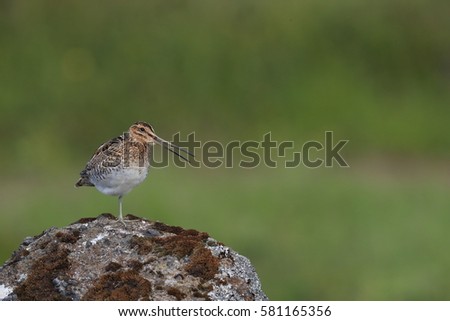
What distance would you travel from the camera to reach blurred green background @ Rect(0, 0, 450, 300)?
Result: 105 feet

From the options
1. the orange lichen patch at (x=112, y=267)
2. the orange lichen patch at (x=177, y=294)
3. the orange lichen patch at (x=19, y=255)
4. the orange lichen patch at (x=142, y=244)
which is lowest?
the orange lichen patch at (x=177, y=294)

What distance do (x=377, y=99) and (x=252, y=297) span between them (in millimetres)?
26408

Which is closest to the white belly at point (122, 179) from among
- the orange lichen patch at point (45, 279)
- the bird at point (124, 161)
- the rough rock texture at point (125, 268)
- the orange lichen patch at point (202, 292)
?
the bird at point (124, 161)

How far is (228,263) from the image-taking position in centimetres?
1173

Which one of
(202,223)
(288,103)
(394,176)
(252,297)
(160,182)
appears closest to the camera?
(252,297)

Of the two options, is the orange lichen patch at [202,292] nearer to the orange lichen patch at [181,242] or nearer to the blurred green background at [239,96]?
the orange lichen patch at [181,242]

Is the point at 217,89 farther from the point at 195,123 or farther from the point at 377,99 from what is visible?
the point at 377,99

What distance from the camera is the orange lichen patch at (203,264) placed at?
37.7ft

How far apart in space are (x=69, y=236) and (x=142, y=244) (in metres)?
0.66

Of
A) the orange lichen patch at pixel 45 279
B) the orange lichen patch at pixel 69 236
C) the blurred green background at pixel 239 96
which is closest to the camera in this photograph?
the orange lichen patch at pixel 45 279

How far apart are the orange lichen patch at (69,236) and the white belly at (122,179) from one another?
43.6 inches

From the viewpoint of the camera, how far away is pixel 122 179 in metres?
13.0

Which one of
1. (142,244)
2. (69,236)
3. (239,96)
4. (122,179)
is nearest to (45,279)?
(69,236)
